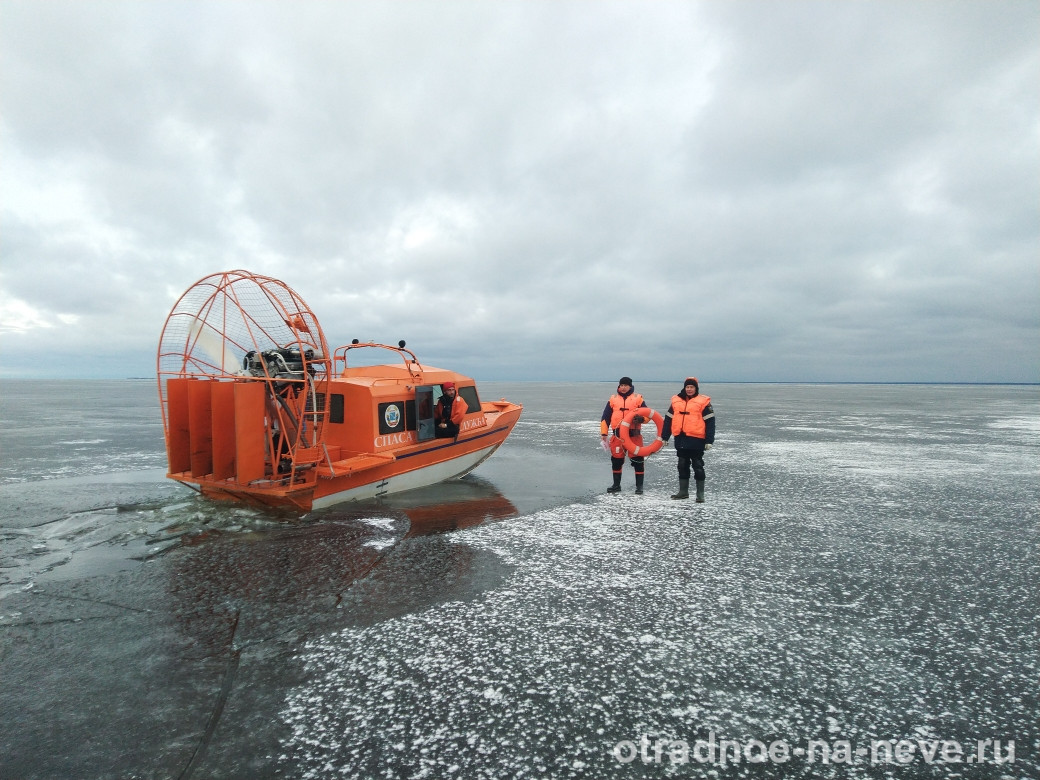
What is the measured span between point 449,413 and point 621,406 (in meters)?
2.70

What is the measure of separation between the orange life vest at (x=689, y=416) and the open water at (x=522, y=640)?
1020mm

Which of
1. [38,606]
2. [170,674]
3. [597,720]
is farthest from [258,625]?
[597,720]

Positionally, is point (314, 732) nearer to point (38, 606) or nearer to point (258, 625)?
Result: point (258, 625)

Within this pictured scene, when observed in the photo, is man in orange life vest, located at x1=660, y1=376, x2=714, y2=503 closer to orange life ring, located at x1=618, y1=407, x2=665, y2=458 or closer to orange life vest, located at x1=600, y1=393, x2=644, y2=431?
orange life ring, located at x1=618, y1=407, x2=665, y2=458

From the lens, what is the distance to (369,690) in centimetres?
288

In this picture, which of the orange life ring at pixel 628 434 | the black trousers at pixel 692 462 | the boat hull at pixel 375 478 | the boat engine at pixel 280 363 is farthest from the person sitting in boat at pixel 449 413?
the black trousers at pixel 692 462

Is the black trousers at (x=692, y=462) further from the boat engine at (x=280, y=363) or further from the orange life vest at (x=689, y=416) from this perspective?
the boat engine at (x=280, y=363)

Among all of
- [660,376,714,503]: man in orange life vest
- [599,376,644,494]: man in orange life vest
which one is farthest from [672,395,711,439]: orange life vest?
[599,376,644,494]: man in orange life vest

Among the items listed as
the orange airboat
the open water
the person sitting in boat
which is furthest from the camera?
the person sitting in boat

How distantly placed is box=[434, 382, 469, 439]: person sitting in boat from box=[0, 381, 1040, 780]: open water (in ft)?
5.04

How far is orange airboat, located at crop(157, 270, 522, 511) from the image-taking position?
6.04m

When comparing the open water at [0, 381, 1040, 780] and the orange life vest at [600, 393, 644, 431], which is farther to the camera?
the orange life vest at [600, 393, 644, 431]

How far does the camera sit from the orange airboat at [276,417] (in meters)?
6.04

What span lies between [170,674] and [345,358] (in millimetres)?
6048
